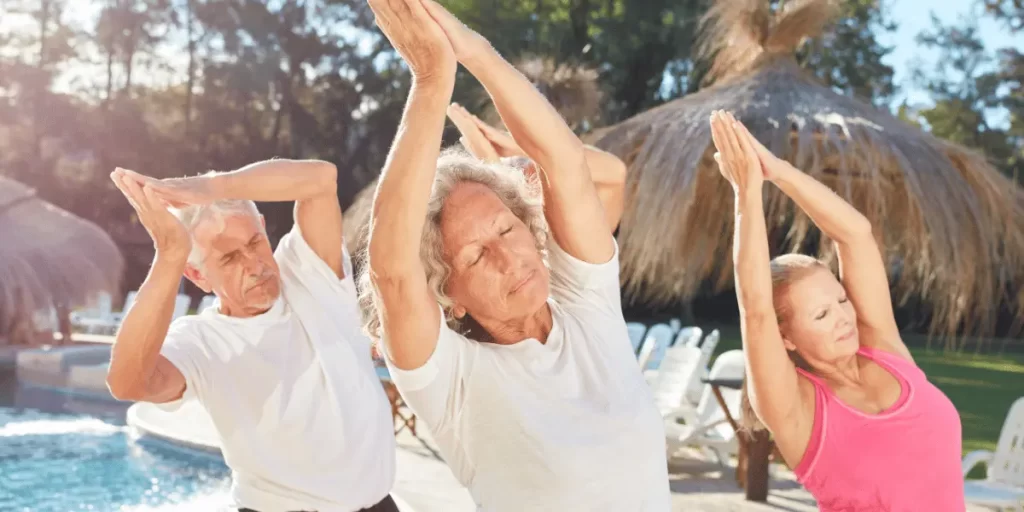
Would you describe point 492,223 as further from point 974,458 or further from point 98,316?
point 98,316

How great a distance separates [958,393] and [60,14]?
28178 mm

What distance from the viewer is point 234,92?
29578 mm

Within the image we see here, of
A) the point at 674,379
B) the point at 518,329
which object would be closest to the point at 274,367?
the point at 518,329

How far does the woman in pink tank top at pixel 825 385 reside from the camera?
7.07 feet

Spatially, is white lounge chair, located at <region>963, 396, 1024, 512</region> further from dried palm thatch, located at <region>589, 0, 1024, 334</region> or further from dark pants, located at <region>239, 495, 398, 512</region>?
dark pants, located at <region>239, 495, 398, 512</region>

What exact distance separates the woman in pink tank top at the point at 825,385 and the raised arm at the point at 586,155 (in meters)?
0.24

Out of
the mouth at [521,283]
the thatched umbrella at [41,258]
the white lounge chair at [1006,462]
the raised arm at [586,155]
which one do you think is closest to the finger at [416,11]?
the mouth at [521,283]

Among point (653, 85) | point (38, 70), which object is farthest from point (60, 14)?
point (653, 85)

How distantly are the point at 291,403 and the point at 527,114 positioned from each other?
1217 millimetres

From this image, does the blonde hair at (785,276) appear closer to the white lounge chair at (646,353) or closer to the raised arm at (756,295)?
the raised arm at (756,295)

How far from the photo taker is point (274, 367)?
2.69m

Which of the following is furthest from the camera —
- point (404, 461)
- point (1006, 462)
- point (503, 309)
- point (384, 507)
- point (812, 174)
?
point (404, 461)

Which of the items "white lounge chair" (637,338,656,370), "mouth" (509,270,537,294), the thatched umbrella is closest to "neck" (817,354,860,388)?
"mouth" (509,270,537,294)

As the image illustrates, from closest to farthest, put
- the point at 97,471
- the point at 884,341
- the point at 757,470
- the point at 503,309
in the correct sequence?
the point at 503,309, the point at 884,341, the point at 757,470, the point at 97,471
